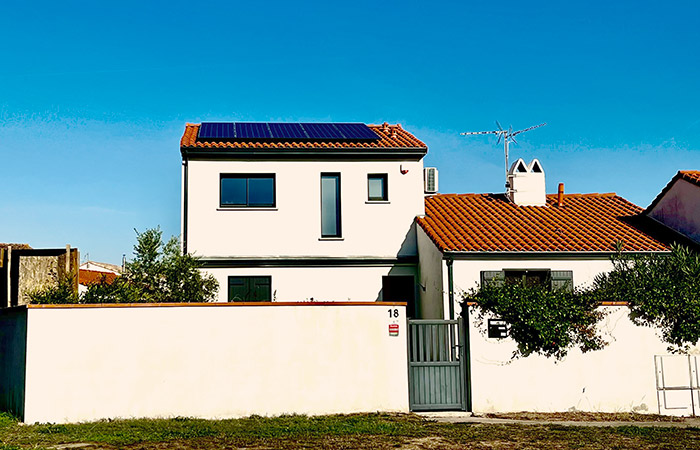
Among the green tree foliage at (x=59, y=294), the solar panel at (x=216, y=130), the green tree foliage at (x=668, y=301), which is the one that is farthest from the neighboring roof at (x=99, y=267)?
the green tree foliage at (x=668, y=301)

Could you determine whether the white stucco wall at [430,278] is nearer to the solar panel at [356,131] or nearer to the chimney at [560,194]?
the solar panel at [356,131]

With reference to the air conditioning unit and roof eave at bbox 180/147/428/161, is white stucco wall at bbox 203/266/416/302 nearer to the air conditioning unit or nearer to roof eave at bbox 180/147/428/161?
roof eave at bbox 180/147/428/161

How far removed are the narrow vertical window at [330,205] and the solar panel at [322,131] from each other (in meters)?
1.37

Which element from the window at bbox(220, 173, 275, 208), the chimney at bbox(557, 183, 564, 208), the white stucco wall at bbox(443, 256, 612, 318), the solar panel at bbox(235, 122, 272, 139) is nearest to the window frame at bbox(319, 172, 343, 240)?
the window at bbox(220, 173, 275, 208)

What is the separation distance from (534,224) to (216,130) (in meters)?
10.7

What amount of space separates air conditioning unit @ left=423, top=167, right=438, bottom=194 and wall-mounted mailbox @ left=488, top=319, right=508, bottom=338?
34.1 ft

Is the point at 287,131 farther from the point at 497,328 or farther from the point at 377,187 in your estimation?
the point at 497,328

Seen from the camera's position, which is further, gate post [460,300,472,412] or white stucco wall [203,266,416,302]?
white stucco wall [203,266,416,302]

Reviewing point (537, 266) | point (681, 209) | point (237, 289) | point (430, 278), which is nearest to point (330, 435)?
point (430, 278)

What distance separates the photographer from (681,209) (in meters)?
21.7

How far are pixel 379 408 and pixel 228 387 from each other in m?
3.19

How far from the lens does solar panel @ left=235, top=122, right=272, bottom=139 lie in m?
A: 22.9

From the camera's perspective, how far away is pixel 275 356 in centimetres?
1509

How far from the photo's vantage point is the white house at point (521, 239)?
19594mm
